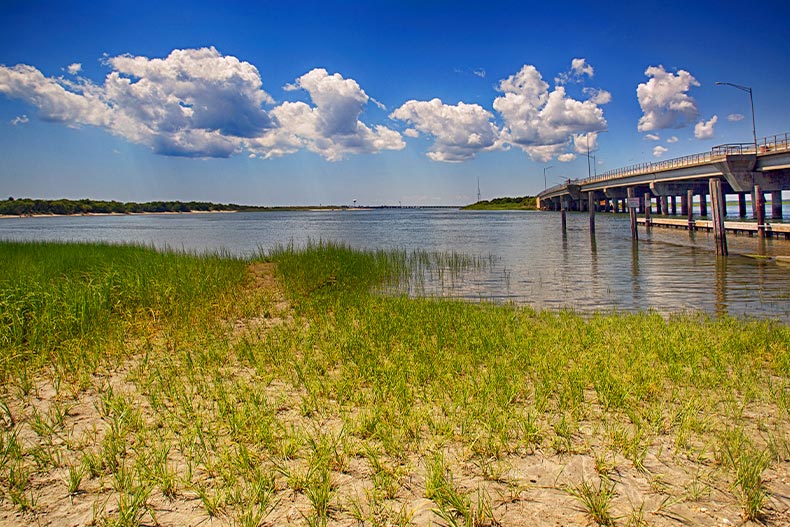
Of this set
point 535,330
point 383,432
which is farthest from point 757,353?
point 383,432

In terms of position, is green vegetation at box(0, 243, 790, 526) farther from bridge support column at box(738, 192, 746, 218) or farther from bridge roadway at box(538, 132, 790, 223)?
bridge support column at box(738, 192, 746, 218)

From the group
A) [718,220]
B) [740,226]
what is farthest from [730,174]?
[718,220]

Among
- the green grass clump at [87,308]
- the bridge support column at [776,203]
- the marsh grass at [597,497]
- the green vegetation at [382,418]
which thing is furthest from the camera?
the bridge support column at [776,203]

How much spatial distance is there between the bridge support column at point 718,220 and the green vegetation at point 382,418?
2109 cm

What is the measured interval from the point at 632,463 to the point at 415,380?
2997 mm

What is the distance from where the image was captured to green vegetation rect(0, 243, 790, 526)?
4.14 meters

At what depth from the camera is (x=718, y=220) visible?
29.2 metres

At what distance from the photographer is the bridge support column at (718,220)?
28.2 meters

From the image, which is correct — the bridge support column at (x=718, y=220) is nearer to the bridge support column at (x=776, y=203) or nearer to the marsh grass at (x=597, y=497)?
the bridge support column at (x=776, y=203)

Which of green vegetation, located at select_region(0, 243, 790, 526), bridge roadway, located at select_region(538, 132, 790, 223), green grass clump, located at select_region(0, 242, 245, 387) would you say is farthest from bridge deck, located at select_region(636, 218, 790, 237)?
green grass clump, located at select_region(0, 242, 245, 387)

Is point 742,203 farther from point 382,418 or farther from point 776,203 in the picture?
point 382,418

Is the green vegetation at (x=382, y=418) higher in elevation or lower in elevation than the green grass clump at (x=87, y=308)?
lower

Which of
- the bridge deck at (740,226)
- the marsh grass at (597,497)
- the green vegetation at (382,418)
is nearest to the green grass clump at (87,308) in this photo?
the green vegetation at (382,418)

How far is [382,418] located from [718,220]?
102 feet
